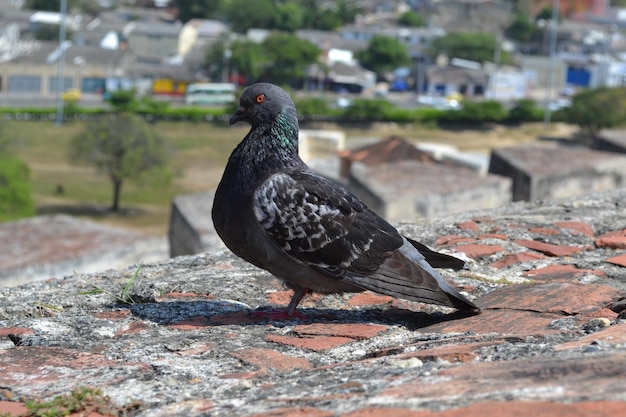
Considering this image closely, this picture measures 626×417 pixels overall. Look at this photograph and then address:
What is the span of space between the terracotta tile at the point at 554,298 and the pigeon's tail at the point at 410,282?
0.19 meters

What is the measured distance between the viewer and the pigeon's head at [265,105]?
14.4 ft

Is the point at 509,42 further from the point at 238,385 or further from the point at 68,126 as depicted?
the point at 238,385

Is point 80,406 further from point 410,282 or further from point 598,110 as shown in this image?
point 598,110

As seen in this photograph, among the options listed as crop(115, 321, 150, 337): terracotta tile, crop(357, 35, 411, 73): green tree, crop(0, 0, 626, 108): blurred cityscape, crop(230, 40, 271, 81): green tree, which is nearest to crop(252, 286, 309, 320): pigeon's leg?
crop(115, 321, 150, 337): terracotta tile

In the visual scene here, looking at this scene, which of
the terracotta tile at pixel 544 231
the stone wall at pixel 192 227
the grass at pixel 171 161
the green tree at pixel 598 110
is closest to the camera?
the terracotta tile at pixel 544 231

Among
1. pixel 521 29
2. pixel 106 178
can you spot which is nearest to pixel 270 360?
pixel 106 178

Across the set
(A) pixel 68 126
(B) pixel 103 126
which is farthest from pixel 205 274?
(A) pixel 68 126

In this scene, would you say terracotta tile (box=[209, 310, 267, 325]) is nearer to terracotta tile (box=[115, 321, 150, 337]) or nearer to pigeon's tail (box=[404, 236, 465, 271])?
terracotta tile (box=[115, 321, 150, 337])

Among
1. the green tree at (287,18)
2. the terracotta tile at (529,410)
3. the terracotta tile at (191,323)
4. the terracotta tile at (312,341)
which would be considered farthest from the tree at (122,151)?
the green tree at (287,18)

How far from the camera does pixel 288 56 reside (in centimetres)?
7006

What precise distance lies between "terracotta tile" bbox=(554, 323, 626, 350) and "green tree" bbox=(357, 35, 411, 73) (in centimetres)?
7481

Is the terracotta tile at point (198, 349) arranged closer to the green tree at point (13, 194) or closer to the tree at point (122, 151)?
the green tree at point (13, 194)

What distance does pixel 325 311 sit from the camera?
173 inches

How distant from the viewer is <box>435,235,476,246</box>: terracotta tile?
5.32 meters
